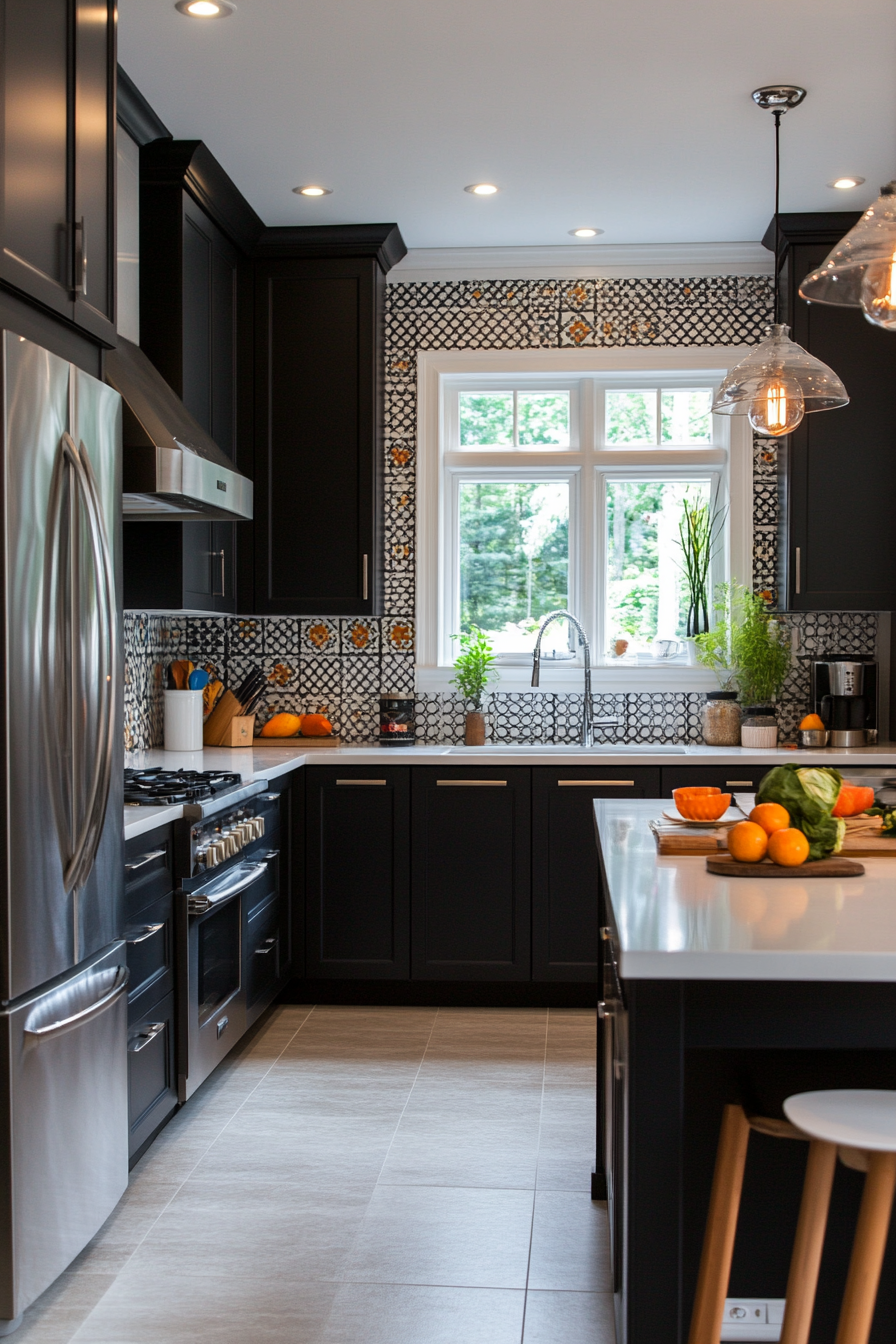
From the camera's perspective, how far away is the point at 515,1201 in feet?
9.19

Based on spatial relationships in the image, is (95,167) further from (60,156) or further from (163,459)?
(163,459)

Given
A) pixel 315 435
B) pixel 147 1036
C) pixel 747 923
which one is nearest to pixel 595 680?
pixel 315 435

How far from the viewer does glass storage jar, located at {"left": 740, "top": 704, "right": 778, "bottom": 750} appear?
15.1ft

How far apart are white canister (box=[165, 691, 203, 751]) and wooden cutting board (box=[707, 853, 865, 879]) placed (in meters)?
2.72

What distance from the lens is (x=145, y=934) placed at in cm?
288

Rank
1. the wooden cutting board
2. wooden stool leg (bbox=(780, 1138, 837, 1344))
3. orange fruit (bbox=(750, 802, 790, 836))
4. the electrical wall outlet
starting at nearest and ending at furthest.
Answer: wooden stool leg (bbox=(780, 1138, 837, 1344)), the electrical wall outlet, the wooden cutting board, orange fruit (bbox=(750, 802, 790, 836))

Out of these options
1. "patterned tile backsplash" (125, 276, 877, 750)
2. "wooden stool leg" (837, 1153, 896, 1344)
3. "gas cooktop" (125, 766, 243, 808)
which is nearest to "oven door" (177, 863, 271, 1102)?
"gas cooktop" (125, 766, 243, 808)

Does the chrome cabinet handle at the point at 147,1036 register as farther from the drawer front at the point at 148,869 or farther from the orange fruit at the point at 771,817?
the orange fruit at the point at 771,817

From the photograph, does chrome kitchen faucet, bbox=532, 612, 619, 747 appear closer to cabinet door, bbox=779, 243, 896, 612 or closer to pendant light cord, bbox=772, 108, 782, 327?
cabinet door, bbox=779, 243, 896, 612

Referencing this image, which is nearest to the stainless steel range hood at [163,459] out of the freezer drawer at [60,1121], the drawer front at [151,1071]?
the freezer drawer at [60,1121]

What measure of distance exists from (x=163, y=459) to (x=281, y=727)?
6.14 feet

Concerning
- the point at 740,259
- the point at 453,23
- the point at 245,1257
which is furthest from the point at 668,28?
the point at 245,1257

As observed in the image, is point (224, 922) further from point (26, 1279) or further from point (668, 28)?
point (668, 28)

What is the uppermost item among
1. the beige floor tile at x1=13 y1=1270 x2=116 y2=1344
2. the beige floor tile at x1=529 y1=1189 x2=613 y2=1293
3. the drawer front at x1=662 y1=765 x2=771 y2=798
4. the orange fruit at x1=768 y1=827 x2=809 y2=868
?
the orange fruit at x1=768 y1=827 x2=809 y2=868
